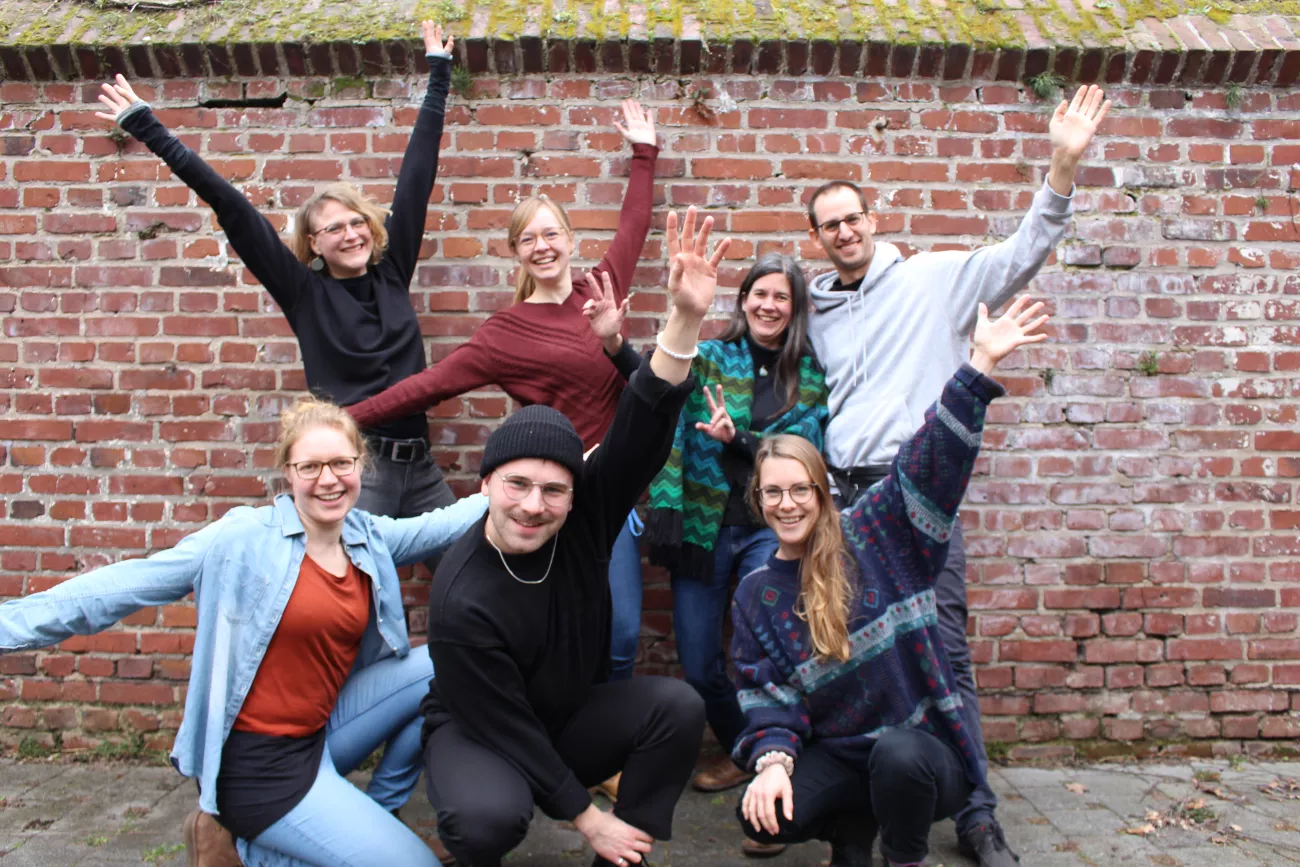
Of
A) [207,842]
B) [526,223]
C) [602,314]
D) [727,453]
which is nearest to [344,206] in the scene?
[526,223]

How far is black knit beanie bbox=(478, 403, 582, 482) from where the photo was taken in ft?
8.08

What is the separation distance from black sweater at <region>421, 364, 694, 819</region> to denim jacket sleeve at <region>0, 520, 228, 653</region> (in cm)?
64

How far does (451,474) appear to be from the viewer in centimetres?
378

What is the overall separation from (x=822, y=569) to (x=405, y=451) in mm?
1495

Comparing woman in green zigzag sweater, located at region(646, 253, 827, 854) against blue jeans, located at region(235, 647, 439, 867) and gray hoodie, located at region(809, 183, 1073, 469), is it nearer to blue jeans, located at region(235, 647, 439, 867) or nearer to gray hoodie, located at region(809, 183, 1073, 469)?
gray hoodie, located at region(809, 183, 1073, 469)

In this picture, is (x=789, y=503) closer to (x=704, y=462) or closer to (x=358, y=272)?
(x=704, y=462)

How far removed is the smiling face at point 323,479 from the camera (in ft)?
8.73

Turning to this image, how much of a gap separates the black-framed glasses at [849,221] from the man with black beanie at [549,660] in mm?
857

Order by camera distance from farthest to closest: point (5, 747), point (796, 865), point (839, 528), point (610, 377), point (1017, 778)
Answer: point (5, 747) → point (1017, 778) → point (610, 377) → point (796, 865) → point (839, 528)

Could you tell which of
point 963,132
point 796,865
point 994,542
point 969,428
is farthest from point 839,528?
point 963,132

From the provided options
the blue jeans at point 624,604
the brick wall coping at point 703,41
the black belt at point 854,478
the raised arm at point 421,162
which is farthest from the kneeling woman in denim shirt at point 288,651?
the brick wall coping at point 703,41

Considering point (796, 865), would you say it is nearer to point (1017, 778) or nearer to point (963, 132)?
point (1017, 778)

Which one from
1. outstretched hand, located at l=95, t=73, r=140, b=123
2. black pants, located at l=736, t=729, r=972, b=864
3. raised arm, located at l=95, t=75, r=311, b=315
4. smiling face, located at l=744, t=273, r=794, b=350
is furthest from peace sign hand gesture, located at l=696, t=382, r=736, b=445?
outstretched hand, located at l=95, t=73, r=140, b=123

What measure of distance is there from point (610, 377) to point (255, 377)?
4.59 ft
